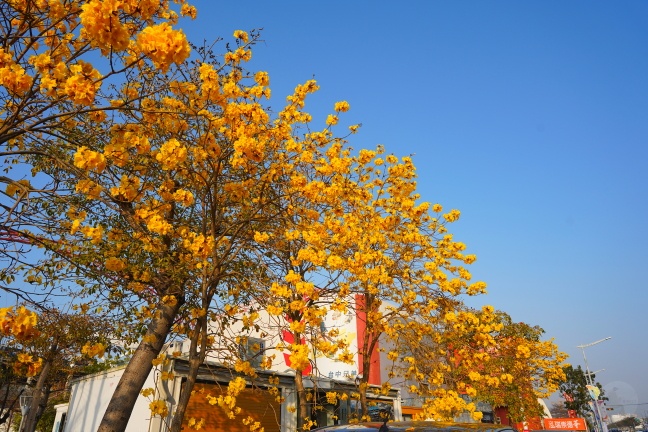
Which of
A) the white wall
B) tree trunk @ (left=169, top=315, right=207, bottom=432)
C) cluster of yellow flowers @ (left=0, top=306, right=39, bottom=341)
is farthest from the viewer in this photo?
the white wall

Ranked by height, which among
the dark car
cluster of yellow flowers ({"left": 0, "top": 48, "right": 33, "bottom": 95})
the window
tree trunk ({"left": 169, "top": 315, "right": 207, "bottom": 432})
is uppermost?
cluster of yellow flowers ({"left": 0, "top": 48, "right": 33, "bottom": 95})

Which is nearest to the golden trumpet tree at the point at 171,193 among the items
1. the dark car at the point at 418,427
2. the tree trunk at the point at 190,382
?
the tree trunk at the point at 190,382

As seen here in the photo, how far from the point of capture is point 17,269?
5512 mm

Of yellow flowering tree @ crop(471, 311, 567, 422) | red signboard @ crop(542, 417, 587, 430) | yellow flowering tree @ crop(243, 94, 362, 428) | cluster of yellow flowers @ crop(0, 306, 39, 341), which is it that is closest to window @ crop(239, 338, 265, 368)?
yellow flowering tree @ crop(243, 94, 362, 428)

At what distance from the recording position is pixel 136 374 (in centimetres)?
735

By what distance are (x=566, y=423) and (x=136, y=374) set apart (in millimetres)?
41857

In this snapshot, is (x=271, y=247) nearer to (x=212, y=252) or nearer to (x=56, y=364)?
(x=212, y=252)

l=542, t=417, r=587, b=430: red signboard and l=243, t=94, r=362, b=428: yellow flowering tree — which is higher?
l=243, t=94, r=362, b=428: yellow flowering tree

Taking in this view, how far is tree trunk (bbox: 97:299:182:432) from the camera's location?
6859mm

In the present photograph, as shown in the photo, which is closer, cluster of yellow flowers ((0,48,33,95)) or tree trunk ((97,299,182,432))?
cluster of yellow flowers ((0,48,33,95))

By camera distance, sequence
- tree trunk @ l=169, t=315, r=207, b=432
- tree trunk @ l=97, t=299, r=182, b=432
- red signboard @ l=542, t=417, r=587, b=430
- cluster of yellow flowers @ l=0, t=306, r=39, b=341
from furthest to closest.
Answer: red signboard @ l=542, t=417, r=587, b=430 → tree trunk @ l=97, t=299, r=182, b=432 → tree trunk @ l=169, t=315, r=207, b=432 → cluster of yellow flowers @ l=0, t=306, r=39, b=341

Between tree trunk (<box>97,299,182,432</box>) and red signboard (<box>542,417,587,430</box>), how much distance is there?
39983mm

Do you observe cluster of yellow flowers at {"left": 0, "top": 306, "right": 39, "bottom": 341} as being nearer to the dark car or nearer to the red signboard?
the dark car

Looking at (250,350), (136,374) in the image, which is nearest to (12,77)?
(136,374)
